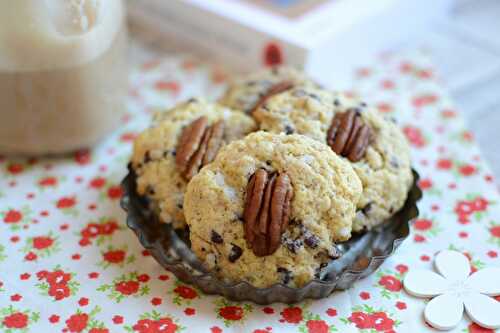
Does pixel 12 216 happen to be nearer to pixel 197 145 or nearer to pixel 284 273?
pixel 197 145

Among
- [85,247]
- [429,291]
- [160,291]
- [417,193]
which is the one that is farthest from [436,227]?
[85,247]

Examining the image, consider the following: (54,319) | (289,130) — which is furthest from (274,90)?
(54,319)

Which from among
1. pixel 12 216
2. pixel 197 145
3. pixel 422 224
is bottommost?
pixel 12 216

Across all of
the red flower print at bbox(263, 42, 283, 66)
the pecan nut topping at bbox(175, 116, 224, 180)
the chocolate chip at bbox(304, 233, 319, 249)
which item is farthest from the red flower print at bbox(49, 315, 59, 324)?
the red flower print at bbox(263, 42, 283, 66)

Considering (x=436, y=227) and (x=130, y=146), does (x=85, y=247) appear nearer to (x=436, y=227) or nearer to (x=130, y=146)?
(x=130, y=146)

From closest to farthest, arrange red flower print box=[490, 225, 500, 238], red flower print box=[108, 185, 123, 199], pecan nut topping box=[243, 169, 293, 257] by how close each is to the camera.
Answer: pecan nut topping box=[243, 169, 293, 257] < red flower print box=[490, 225, 500, 238] < red flower print box=[108, 185, 123, 199]

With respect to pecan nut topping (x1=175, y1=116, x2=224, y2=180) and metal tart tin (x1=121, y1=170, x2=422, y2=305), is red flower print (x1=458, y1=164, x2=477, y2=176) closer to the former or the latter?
metal tart tin (x1=121, y1=170, x2=422, y2=305)
